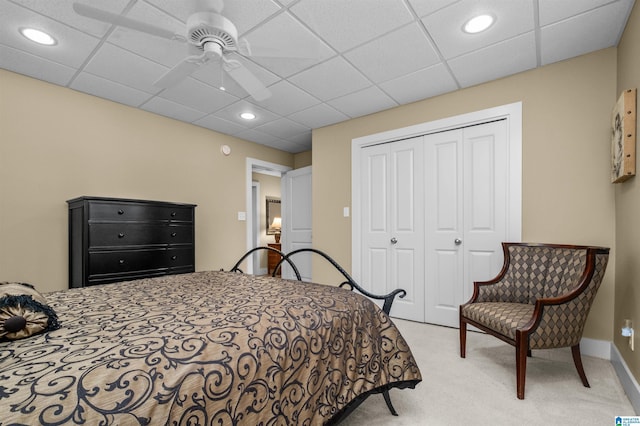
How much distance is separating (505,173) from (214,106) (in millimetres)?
3318

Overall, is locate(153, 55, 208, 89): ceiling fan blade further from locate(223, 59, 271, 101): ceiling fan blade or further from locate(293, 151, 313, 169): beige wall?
locate(293, 151, 313, 169): beige wall

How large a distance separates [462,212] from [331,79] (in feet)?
6.49

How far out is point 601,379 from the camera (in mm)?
2127

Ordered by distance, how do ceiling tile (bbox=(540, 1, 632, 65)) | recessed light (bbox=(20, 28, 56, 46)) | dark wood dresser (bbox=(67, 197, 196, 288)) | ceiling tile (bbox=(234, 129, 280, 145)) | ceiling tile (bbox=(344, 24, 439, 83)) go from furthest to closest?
ceiling tile (bbox=(234, 129, 280, 145)), dark wood dresser (bbox=(67, 197, 196, 288)), ceiling tile (bbox=(344, 24, 439, 83)), recessed light (bbox=(20, 28, 56, 46)), ceiling tile (bbox=(540, 1, 632, 65))

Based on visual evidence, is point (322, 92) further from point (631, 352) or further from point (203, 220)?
point (631, 352)

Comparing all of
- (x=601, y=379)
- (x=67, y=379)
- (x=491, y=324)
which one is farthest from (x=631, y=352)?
(x=67, y=379)

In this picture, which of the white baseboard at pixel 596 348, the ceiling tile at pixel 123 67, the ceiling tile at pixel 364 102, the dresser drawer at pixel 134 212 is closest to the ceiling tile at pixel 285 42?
the ceiling tile at pixel 364 102

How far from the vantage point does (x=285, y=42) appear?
8.05 feet

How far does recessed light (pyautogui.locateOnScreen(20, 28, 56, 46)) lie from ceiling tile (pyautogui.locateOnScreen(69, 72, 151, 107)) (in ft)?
1.59

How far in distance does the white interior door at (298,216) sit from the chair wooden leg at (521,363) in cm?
341

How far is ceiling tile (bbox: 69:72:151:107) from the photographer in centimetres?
300

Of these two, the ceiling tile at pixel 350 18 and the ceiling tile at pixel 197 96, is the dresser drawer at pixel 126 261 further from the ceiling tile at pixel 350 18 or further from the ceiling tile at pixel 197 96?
the ceiling tile at pixel 350 18

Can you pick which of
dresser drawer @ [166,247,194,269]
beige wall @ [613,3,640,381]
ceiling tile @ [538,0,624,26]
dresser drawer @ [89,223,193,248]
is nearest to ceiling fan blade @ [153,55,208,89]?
dresser drawer @ [89,223,193,248]

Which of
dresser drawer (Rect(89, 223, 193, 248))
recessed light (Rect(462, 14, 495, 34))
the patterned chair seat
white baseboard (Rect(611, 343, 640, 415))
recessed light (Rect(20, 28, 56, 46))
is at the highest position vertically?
recessed light (Rect(462, 14, 495, 34))
